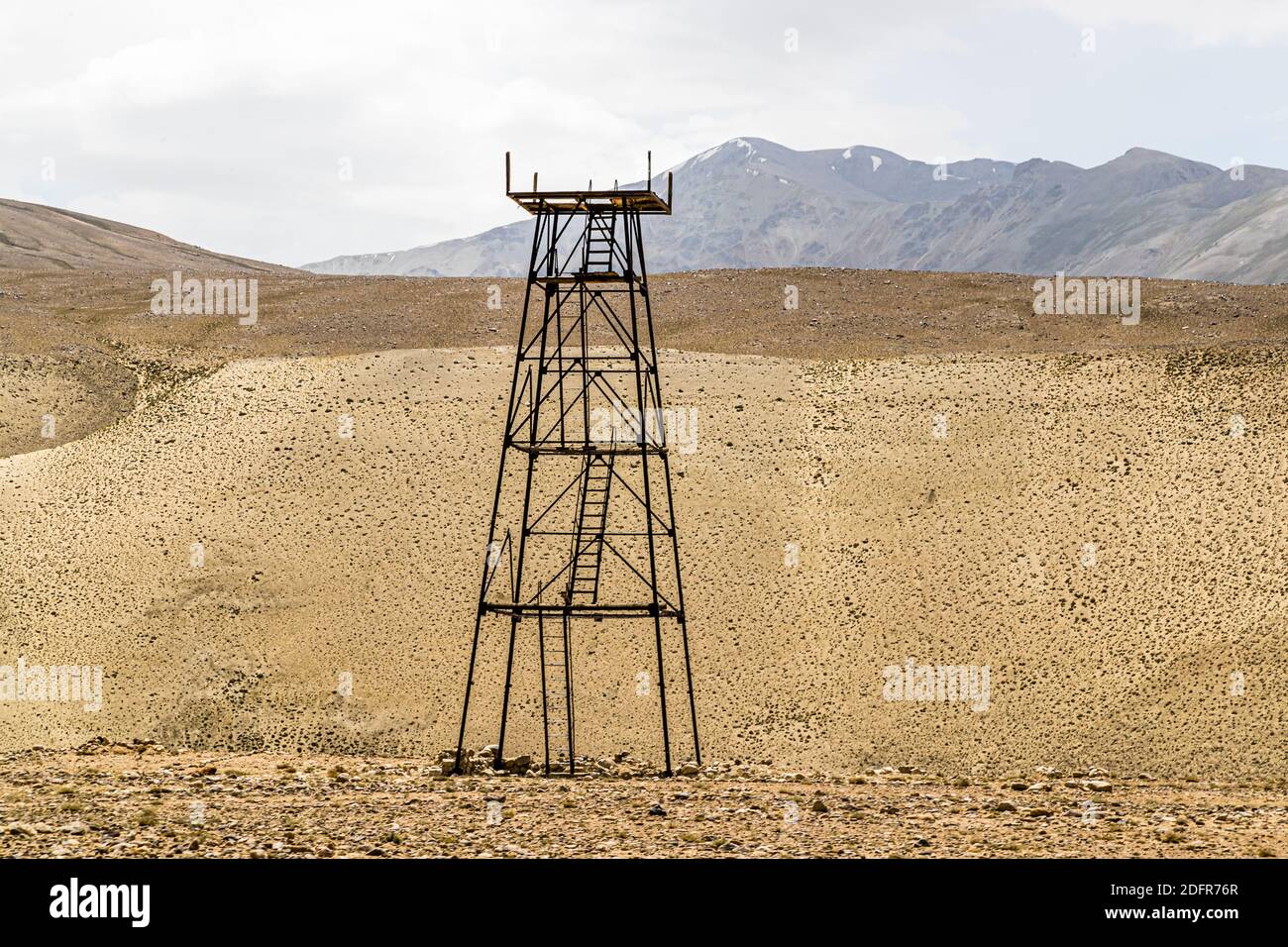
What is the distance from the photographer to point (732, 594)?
42688 mm

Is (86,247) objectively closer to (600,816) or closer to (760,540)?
(760,540)

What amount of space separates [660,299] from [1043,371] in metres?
25.8

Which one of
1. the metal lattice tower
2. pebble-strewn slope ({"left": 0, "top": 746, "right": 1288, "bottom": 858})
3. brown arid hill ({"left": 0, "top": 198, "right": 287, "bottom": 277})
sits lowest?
pebble-strewn slope ({"left": 0, "top": 746, "right": 1288, "bottom": 858})

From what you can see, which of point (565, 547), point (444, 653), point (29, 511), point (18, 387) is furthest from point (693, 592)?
point (18, 387)

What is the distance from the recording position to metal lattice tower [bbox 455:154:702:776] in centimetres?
2834

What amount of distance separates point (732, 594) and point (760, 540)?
365 centimetres

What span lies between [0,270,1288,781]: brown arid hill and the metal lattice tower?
3.56ft

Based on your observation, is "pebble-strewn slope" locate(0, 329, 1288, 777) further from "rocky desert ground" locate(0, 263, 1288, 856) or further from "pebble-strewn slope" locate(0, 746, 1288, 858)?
"pebble-strewn slope" locate(0, 746, 1288, 858)

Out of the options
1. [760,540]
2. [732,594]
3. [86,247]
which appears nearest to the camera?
[732,594]

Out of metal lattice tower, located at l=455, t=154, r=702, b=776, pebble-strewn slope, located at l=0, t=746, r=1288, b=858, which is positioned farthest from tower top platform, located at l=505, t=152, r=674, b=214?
pebble-strewn slope, located at l=0, t=746, r=1288, b=858

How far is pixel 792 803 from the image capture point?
2302 centimetres

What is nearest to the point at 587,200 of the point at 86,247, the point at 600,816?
the point at 600,816

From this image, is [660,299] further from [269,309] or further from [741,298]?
[269,309]

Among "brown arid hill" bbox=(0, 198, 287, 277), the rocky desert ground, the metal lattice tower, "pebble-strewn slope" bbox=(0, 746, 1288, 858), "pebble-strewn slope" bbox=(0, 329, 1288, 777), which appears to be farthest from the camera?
"brown arid hill" bbox=(0, 198, 287, 277)
